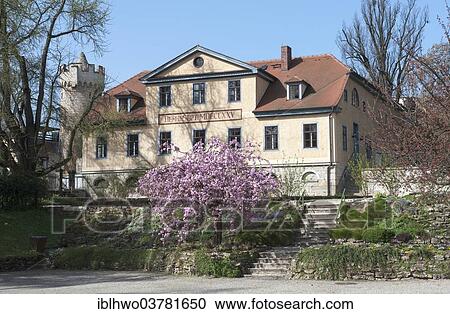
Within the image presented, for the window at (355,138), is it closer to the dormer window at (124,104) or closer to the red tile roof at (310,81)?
the red tile roof at (310,81)

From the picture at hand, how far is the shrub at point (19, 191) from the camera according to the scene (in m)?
27.7

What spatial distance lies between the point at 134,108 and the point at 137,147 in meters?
2.90

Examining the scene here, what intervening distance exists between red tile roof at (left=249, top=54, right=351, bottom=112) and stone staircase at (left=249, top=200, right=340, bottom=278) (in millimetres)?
11201

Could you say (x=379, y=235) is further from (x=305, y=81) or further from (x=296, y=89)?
(x=305, y=81)

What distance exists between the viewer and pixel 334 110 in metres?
34.5

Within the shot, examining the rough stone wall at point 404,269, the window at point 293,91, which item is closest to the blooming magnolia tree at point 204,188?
the rough stone wall at point 404,269

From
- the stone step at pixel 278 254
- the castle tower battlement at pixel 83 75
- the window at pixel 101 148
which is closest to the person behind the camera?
the stone step at pixel 278 254

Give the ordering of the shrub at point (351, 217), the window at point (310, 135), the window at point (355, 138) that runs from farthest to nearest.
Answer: the window at point (355, 138), the window at point (310, 135), the shrub at point (351, 217)

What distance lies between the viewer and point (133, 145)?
4019 centimetres

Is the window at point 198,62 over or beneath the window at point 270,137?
over

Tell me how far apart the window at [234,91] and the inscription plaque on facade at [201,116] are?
2.30ft

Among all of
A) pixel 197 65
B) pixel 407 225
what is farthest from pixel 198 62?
pixel 407 225

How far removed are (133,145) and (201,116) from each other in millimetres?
5011

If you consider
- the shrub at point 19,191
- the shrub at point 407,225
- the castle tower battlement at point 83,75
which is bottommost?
the shrub at point 407,225
